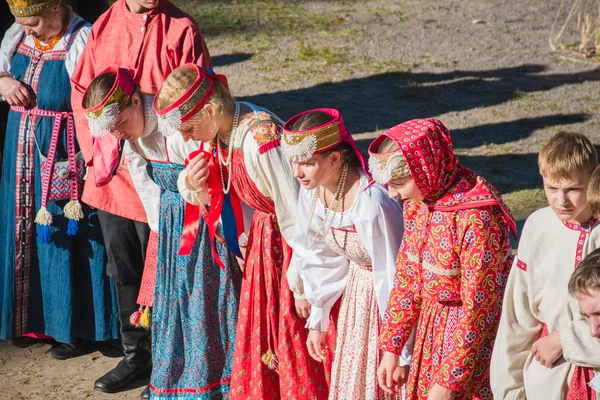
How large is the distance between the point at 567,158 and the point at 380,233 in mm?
794

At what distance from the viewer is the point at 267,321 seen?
12.5ft

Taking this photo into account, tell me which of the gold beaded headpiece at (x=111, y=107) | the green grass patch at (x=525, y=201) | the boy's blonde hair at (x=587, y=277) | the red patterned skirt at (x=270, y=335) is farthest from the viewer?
the green grass patch at (x=525, y=201)

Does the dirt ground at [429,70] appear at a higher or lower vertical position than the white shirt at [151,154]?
higher

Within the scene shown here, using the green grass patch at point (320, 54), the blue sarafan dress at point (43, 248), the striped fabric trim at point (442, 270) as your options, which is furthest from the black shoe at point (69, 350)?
the green grass patch at point (320, 54)

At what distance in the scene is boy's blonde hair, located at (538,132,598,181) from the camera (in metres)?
2.68

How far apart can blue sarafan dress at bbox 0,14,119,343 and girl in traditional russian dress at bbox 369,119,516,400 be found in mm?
2236

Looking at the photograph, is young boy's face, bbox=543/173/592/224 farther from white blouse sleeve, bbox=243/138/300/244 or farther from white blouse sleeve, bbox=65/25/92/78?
white blouse sleeve, bbox=65/25/92/78

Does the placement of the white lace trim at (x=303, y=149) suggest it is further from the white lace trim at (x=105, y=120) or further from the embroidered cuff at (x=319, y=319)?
the white lace trim at (x=105, y=120)

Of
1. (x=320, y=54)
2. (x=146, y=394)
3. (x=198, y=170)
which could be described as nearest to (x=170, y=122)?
(x=198, y=170)

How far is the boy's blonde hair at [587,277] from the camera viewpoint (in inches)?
94.5

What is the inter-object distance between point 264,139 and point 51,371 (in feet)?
6.78

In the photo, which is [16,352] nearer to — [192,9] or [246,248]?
[246,248]

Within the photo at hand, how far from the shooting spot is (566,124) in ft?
25.1

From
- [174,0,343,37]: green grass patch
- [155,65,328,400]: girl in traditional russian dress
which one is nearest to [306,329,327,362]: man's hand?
[155,65,328,400]: girl in traditional russian dress
